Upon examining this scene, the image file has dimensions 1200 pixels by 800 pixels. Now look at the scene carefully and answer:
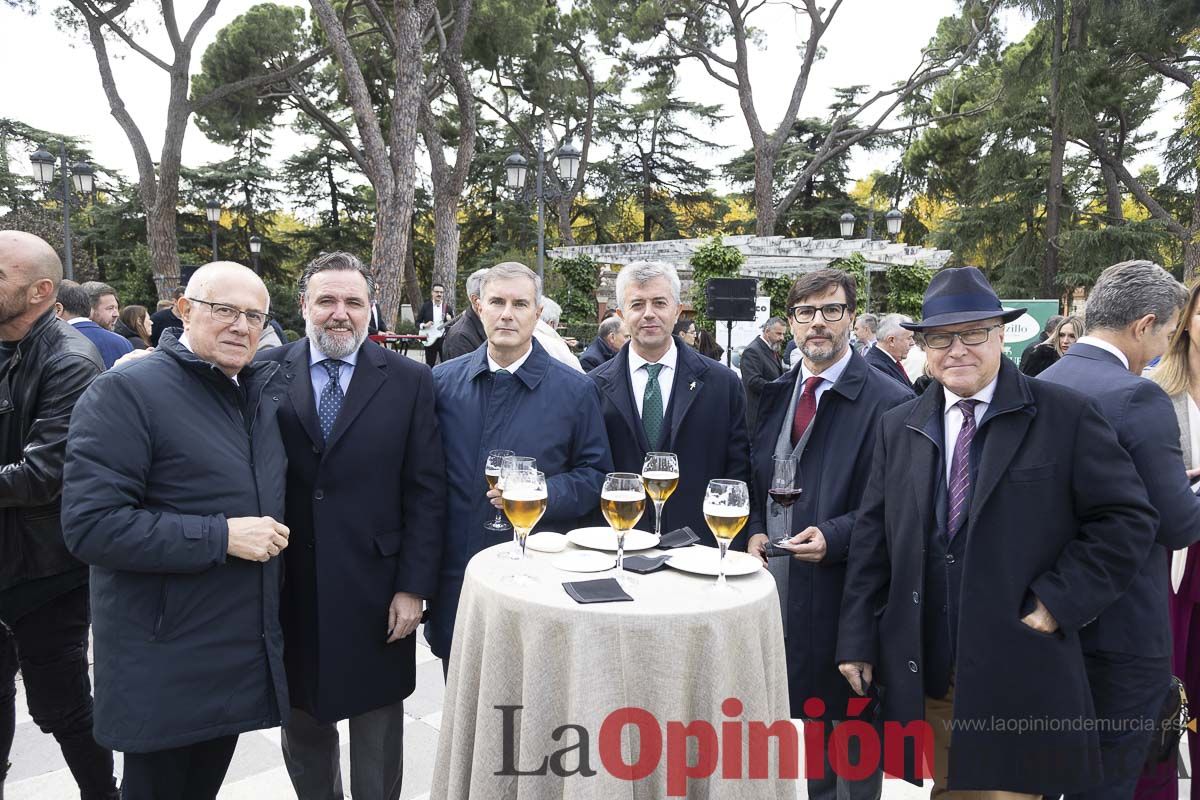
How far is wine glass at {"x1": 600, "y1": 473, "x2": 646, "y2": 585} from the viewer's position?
1867mm

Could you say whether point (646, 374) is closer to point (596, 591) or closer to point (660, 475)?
point (660, 475)

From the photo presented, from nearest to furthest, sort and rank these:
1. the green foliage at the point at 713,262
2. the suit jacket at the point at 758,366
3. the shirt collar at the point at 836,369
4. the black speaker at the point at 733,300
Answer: the shirt collar at the point at 836,369
the suit jacket at the point at 758,366
the black speaker at the point at 733,300
the green foliage at the point at 713,262

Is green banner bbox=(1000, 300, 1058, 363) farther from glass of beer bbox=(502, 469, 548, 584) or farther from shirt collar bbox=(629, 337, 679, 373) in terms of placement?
glass of beer bbox=(502, 469, 548, 584)

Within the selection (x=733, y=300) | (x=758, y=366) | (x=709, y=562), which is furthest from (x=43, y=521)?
(x=733, y=300)

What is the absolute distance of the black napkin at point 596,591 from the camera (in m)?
1.73

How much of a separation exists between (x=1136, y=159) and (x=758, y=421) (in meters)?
23.6

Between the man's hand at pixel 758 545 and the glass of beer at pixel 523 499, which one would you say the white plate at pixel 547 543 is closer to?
the glass of beer at pixel 523 499

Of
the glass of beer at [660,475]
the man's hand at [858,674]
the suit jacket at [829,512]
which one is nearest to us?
the glass of beer at [660,475]

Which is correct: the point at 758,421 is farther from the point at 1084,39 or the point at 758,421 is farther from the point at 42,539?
the point at 1084,39

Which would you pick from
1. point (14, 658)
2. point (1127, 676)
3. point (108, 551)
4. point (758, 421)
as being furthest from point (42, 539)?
point (1127, 676)

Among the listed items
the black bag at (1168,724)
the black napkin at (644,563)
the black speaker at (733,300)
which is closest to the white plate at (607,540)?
the black napkin at (644,563)

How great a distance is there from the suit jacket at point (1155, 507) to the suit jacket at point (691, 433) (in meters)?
1.20

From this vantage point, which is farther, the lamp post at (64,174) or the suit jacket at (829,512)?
the lamp post at (64,174)

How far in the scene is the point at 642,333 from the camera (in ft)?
9.95
